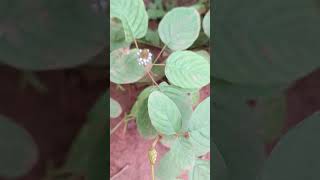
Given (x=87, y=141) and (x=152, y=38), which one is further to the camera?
(x=152, y=38)

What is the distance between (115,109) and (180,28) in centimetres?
15

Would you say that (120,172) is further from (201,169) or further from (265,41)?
(265,41)

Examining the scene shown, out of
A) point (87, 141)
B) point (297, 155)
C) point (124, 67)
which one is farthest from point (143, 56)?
point (297, 155)

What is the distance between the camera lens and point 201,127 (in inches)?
21.8

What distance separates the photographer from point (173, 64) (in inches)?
22.3

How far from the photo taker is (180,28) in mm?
569

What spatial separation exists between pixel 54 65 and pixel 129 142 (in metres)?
0.17

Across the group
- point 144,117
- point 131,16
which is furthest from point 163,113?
point 131,16

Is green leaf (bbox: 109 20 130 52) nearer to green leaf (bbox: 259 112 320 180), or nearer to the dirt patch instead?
the dirt patch

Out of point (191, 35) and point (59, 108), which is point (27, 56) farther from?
point (191, 35)

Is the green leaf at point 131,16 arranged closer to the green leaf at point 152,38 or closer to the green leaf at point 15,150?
the green leaf at point 152,38

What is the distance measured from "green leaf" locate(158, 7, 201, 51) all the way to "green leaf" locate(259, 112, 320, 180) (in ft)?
0.63

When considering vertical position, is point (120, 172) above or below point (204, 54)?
below

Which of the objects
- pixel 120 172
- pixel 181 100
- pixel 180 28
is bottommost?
pixel 120 172
